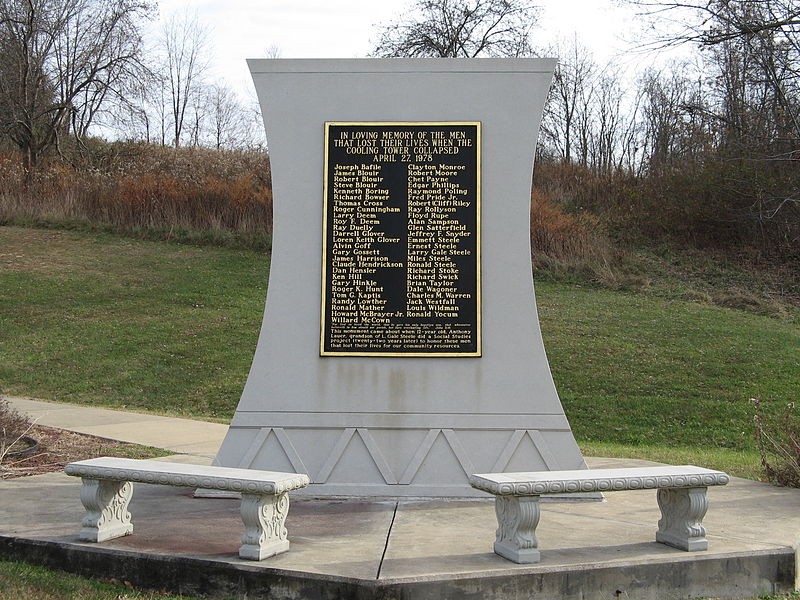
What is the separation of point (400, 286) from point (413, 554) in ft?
9.44

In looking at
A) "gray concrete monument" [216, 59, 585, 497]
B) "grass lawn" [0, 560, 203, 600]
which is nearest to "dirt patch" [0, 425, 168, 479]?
"gray concrete monument" [216, 59, 585, 497]

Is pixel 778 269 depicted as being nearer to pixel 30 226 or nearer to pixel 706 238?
pixel 706 238

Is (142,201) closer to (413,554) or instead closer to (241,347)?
(241,347)

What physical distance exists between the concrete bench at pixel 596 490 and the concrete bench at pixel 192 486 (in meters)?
1.34

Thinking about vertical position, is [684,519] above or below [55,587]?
above

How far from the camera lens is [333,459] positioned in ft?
24.7

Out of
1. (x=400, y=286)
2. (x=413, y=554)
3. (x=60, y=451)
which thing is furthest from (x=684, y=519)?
(x=60, y=451)

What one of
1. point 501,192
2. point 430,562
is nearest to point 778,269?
point 501,192

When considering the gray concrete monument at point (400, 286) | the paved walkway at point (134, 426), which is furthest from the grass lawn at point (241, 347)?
the gray concrete monument at point (400, 286)

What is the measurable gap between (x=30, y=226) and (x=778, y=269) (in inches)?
992

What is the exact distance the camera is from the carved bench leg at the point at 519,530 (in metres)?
5.27

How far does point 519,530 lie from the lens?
5.36 m

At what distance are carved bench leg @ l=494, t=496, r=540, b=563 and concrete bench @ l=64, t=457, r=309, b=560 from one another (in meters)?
1.38

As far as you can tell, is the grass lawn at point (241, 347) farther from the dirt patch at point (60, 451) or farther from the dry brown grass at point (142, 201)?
the dirt patch at point (60, 451)
